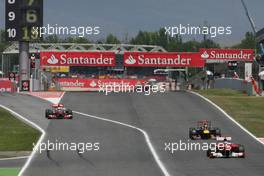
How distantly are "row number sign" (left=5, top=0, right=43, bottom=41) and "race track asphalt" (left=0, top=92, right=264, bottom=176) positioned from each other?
19.1 ft

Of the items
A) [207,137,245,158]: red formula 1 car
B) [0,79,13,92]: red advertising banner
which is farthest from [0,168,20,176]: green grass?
[0,79,13,92]: red advertising banner

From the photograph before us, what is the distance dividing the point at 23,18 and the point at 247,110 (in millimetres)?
18390

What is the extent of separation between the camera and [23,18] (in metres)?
48.1

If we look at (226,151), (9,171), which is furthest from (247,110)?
(9,171)

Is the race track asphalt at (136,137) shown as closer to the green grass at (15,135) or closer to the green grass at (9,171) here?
the green grass at (9,171)

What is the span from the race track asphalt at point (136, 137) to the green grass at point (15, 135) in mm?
948

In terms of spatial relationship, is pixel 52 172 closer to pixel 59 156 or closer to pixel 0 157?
pixel 59 156

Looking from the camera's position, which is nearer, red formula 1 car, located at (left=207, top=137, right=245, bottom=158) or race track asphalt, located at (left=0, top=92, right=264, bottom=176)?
race track asphalt, located at (left=0, top=92, right=264, bottom=176)

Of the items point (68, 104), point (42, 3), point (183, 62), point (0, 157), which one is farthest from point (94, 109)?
point (183, 62)

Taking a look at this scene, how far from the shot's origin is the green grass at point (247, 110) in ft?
111

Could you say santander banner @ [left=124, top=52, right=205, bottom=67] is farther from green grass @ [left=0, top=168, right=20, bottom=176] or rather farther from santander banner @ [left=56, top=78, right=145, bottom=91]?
green grass @ [left=0, top=168, right=20, bottom=176]

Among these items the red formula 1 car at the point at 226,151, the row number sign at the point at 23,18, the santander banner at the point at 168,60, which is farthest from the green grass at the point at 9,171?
the santander banner at the point at 168,60

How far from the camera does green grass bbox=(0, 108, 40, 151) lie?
27.4 meters

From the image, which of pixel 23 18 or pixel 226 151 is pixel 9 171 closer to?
pixel 226 151
